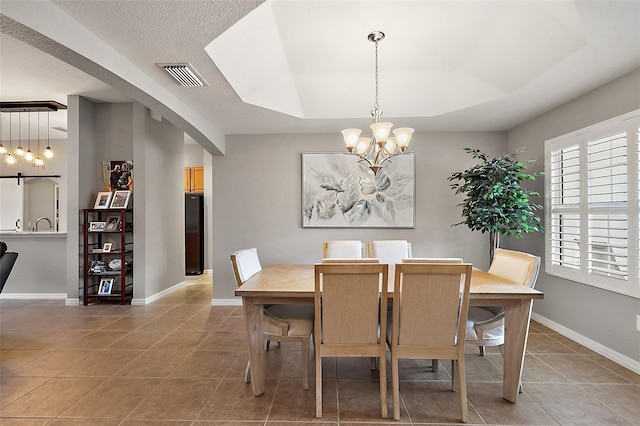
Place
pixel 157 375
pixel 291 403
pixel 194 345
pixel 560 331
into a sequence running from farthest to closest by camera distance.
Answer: pixel 560 331, pixel 194 345, pixel 157 375, pixel 291 403

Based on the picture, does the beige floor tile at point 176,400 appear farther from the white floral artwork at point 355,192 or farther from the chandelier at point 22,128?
the chandelier at point 22,128

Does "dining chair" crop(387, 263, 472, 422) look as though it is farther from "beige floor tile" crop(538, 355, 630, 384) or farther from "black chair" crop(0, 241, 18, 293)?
"black chair" crop(0, 241, 18, 293)

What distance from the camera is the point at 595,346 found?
114 inches

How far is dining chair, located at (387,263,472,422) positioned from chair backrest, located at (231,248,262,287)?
4.09ft

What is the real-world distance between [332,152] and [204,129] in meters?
1.73

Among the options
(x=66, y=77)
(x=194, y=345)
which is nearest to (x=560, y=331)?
(x=194, y=345)

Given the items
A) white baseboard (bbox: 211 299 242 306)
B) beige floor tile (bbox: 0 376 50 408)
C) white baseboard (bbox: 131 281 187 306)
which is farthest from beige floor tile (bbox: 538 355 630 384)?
white baseboard (bbox: 131 281 187 306)

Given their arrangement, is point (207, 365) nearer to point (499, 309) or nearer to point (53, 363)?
point (53, 363)

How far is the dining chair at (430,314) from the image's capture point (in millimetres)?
1870

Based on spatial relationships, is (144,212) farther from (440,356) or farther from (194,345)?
(440,356)

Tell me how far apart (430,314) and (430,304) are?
7cm

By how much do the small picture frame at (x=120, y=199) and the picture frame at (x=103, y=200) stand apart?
69 mm

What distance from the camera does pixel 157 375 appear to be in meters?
2.48

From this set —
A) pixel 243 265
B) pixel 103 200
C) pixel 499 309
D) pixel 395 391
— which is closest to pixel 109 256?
pixel 103 200
